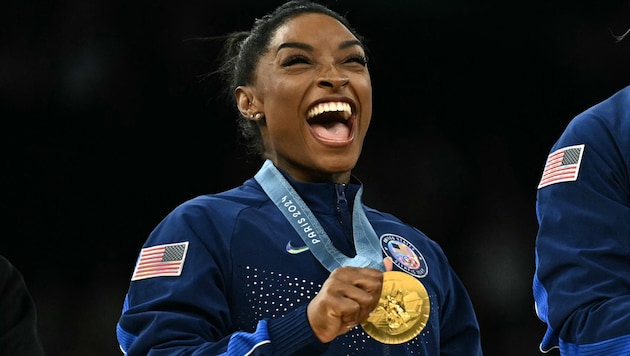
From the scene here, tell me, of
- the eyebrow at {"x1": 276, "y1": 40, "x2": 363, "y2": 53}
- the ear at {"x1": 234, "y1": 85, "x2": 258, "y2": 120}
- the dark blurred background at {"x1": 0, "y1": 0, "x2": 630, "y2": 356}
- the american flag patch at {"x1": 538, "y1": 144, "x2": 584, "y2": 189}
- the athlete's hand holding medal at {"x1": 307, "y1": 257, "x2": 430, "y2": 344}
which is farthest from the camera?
the dark blurred background at {"x1": 0, "y1": 0, "x2": 630, "y2": 356}

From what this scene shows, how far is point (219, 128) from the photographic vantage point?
18.7ft

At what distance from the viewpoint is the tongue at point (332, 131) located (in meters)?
2.64

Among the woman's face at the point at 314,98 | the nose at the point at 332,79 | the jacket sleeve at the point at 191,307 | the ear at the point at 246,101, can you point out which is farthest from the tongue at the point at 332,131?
the jacket sleeve at the point at 191,307

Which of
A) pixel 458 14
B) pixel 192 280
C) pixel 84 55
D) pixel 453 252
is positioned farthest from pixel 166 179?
pixel 192 280

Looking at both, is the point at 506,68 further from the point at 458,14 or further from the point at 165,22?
the point at 165,22

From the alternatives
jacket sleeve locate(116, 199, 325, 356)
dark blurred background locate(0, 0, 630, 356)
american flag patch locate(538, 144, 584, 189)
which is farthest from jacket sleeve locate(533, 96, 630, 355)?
dark blurred background locate(0, 0, 630, 356)

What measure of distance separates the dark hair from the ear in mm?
25

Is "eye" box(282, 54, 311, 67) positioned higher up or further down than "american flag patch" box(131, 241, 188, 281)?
higher up

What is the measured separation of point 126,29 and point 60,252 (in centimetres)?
132

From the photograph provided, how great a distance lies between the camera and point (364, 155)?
605 centimetres

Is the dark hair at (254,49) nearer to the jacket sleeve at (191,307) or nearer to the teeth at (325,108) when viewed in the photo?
the teeth at (325,108)

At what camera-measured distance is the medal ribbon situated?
243 centimetres

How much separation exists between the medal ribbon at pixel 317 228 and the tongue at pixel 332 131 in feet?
0.50

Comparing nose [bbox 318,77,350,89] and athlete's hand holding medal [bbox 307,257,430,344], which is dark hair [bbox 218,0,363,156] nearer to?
nose [bbox 318,77,350,89]
